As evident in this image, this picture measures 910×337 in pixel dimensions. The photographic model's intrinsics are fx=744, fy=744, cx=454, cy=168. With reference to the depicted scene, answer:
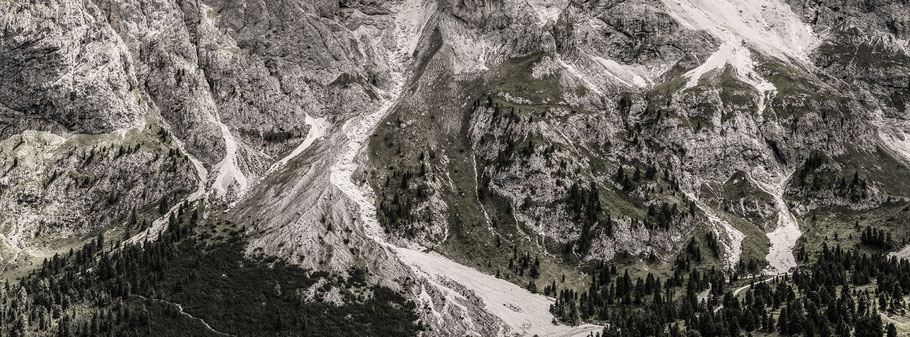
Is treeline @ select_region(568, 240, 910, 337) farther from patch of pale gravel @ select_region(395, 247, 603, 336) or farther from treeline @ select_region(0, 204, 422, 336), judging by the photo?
treeline @ select_region(0, 204, 422, 336)

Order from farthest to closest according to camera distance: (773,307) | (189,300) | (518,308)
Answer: (518,308) < (189,300) < (773,307)

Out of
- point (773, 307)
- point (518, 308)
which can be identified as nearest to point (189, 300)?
point (518, 308)

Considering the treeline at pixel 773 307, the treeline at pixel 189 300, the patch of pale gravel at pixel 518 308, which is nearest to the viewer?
the treeline at pixel 773 307

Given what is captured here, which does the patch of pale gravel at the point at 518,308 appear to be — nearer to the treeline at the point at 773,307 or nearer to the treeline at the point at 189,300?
the treeline at the point at 773,307

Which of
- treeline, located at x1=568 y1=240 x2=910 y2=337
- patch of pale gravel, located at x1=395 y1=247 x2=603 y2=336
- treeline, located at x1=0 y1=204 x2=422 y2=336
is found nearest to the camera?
treeline, located at x1=568 y1=240 x2=910 y2=337

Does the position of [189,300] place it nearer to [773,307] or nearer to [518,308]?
[518,308]

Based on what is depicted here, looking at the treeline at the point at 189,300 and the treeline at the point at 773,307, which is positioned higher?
the treeline at the point at 773,307

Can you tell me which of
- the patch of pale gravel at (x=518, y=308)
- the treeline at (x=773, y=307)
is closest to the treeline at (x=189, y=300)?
the patch of pale gravel at (x=518, y=308)

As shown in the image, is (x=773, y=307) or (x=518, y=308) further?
(x=518, y=308)

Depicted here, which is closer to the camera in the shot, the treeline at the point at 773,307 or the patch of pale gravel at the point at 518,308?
the treeline at the point at 773,307

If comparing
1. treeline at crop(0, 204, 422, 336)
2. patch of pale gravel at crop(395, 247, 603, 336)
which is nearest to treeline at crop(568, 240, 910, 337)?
patch of pale gravel at crop(395, 247, 603, 336)

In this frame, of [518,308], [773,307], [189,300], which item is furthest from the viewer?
[518,308]

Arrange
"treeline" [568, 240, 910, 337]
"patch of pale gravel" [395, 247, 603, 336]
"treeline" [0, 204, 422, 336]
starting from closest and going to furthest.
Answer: "treeline" [568, 240, 910, 337]
"treeline" [0, 204, 422, 336]
"patch of pale gravel" [395, 247, 603, 336]

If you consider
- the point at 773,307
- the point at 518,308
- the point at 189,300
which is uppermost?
the point at 773,307
